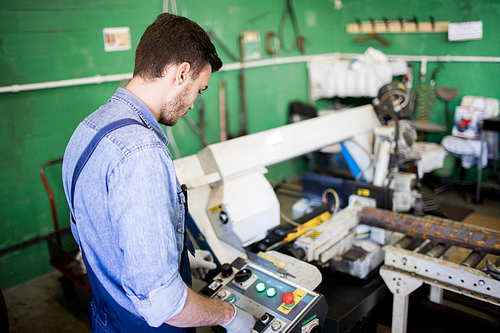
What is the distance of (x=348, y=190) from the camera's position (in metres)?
2.25

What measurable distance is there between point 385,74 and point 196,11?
84.7 inches

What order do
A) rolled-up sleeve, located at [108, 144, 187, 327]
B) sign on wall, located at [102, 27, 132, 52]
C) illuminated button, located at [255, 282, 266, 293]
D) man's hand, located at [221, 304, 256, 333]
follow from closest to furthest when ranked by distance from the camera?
rolled-up sleeve, located at [108, 144, 187, 327] → man's hand, located at [221, 304, 256, 333] → illuminated button, located at [255, 282, 266, 293] → sign on wall, located at [102, 27, 132, 52]

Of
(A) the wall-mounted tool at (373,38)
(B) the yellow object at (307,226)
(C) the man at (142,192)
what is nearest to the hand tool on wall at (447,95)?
(A) the wall-mounted tool at (373,38)

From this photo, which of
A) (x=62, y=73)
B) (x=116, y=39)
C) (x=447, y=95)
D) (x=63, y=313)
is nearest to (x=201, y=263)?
(x=63, y=313)

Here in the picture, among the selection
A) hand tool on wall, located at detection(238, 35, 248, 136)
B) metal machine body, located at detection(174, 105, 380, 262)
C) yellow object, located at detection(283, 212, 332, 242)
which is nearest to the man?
metal machine body, located at detection(174, 105, 380, 262)

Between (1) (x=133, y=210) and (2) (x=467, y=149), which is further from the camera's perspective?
(2) (x=467, y=149)

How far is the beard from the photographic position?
40.5 inches

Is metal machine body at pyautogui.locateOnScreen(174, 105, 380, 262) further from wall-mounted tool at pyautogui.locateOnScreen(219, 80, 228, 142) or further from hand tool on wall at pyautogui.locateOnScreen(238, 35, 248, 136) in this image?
hand tool on wall at pyautogui.locateOnScreen(238, 35, 248, 136)

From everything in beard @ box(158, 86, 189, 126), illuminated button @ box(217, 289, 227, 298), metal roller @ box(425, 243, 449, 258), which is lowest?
metal roller @ box(425, 243, 449, 258)

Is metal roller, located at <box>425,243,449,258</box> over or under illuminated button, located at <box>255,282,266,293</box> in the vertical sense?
under

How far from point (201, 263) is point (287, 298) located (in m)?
0.43

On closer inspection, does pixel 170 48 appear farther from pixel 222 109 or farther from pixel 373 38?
pixel 373 38

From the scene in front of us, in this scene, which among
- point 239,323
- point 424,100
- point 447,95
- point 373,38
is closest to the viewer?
point 239,323

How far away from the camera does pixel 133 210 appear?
85 centimetres
